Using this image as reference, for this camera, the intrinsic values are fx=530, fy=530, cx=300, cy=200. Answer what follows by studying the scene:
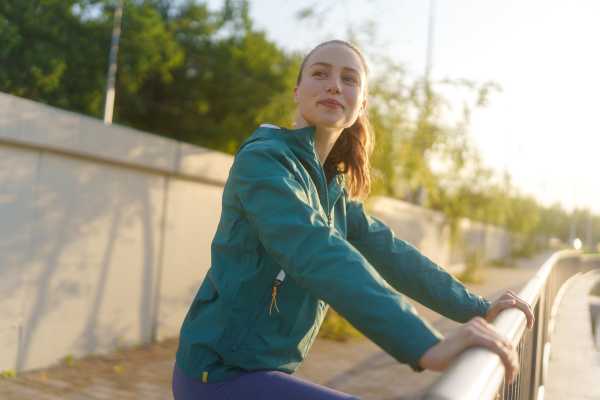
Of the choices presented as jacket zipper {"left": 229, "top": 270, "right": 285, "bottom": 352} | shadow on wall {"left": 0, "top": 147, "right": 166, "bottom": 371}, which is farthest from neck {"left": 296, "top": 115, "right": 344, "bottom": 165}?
shadow on wall {"left": 0, "top": 147, "right": 166, "bottom": 371}

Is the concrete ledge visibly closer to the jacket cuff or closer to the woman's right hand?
the jacket cuff

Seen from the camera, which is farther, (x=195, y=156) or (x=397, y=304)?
(x=195, y=156)

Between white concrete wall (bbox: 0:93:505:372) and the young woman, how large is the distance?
3.73 m

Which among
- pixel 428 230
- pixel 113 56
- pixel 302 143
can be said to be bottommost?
pixel 428 230

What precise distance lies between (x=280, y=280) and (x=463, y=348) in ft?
1.70

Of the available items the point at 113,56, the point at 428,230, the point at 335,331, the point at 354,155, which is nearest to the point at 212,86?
the point at 113,56

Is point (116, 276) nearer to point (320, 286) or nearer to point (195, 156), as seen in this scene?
point (195, 156)

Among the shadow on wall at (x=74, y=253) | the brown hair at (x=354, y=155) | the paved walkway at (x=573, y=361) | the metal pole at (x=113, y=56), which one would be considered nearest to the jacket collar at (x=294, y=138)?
the brown hair at (x=354, y=155)

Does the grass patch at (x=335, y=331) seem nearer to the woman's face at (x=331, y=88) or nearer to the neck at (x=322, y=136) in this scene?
the neck at (x=322, y=136)

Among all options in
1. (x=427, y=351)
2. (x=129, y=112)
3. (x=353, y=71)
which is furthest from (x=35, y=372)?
(x=129, y=112)

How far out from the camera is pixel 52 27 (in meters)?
23.4

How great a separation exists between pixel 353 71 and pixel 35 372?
4451mm

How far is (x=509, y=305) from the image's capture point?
1.85 meters

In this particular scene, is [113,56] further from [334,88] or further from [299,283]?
[299,283]
